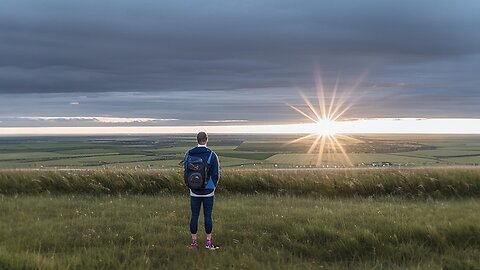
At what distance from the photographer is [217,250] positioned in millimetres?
11008

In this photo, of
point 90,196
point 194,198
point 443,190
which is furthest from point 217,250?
point 443,190

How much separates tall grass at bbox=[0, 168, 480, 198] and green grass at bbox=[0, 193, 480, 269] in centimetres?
341

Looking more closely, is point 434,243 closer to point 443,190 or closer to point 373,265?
point 373,265

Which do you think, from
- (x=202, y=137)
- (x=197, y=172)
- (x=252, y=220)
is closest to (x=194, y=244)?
(x=197, y=172)

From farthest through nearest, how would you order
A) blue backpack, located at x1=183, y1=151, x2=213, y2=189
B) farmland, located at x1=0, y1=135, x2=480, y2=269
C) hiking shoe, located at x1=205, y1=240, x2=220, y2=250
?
hiking shoe, located at x1=205, y1=240, x2=220, y2=250 → blue backpack, located at x1=183, y1=151, x2=213, y2=189 → farmland, located at x1=0, y1=135, x2=480, y2=269

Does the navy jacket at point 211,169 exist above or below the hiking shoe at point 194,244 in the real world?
above

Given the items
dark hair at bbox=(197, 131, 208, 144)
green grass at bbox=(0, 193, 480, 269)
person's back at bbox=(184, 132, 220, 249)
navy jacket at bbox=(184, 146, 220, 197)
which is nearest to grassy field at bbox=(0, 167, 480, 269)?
green grass at bbox=(0, 193, 480, 269)

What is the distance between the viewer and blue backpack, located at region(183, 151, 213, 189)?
36.0 feet

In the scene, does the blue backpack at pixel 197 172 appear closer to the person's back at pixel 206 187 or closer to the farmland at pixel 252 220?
the person's back at pixel 206 187

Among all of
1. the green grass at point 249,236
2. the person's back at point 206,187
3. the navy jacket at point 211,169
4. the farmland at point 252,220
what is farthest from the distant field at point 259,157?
the navy jacket at point 211,169

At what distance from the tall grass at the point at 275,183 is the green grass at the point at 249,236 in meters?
3.41

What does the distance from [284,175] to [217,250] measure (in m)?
10.4

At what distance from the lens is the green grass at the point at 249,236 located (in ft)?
33.1

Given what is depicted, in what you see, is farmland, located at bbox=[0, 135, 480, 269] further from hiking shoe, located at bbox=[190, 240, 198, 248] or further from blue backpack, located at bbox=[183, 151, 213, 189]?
blue backpack, located at bbox=[183, 151, 213, 189]
